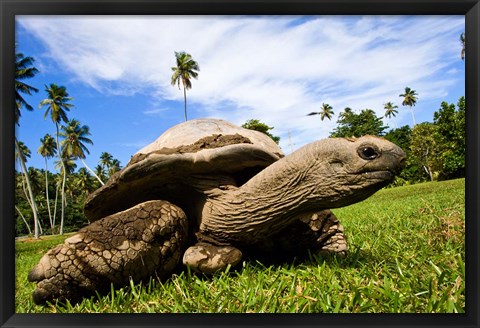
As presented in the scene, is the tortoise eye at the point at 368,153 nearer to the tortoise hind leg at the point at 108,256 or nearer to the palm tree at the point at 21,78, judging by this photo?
the tortoise hind leg at the point at 108,256

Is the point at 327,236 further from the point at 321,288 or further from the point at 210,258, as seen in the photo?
the point at 210,258

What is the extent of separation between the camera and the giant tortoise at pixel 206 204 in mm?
1794

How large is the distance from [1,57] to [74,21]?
19.3 inches

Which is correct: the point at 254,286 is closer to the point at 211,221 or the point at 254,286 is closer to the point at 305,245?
the point at 211,221

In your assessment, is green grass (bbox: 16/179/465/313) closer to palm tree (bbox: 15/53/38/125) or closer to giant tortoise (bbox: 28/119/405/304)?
giant tortoise (bbox: 28/119/405/304)

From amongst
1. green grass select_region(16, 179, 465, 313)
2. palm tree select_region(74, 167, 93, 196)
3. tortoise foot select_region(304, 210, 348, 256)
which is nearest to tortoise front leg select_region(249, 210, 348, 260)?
tortoise foot select_region(304, 210, 348, 256)

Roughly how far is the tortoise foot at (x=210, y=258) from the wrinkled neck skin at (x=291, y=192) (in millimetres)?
96

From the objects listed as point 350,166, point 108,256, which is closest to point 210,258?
point 108,256

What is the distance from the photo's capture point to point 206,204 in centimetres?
219

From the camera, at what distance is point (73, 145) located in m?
23.7

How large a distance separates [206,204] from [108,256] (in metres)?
0.63

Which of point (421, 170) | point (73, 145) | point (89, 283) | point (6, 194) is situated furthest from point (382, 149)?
point (73, 145)

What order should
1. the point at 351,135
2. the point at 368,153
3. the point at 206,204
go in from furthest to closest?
the point at 351,135, the point at 206,204, the point at 368,153

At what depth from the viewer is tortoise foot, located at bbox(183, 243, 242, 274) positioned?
1.99 meters
